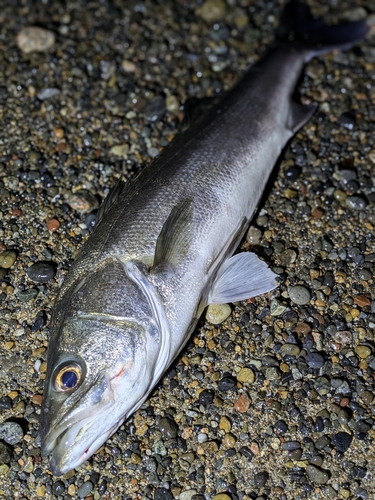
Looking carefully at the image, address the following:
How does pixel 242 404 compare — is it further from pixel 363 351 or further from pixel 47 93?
pixel 47 93

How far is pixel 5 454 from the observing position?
3975 millimetres

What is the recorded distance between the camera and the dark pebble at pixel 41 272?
181 inches

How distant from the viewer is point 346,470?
396cm

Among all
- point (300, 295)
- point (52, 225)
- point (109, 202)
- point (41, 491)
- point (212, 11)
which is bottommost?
point (41, 491)

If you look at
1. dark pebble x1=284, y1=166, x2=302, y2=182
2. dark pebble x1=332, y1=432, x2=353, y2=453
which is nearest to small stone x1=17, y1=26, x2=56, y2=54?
dark pebble x1=284, y1=166, x2=302, y2=182

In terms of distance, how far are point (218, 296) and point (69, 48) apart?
3543 millimetres

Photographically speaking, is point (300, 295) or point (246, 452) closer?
point (246, 452)

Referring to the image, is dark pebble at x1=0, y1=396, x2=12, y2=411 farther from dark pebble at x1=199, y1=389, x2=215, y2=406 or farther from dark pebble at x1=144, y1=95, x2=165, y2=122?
dark pebble at x1=144, y1=95, x2=165, y2=122

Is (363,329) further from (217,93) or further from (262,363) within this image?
(217,93)

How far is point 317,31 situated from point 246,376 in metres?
3.97

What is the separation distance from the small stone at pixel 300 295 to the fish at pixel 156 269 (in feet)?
1.06

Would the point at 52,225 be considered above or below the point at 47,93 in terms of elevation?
below

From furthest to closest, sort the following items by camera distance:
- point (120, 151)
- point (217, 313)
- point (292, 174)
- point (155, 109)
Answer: point (155, 109) → point (120, 151) → point (292, 174) → point (217, 313)

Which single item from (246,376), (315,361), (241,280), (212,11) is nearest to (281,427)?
(246,376)
